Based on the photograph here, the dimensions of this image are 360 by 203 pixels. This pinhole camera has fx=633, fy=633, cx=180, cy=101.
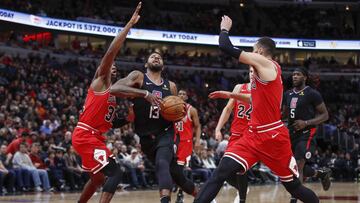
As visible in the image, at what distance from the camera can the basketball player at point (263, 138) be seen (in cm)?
677

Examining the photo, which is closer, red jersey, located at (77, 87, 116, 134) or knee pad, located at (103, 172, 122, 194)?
knee pad, located at (103, 172, 122, 194)

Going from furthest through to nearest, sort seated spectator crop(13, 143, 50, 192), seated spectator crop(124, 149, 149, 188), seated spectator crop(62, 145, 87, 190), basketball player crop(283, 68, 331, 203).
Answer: seated spectator crop(124, 149, 149, 188), seated spectator crop(62, 145, 87, 190), seated spectator crop(13, 143, 50, 192), basketball player crop(283, 68, 331, 203)

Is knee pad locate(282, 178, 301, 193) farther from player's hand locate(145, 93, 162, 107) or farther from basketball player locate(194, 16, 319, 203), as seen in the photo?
player's hand locate(145, 93, 162, 107)

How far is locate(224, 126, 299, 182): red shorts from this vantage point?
22.5 ft

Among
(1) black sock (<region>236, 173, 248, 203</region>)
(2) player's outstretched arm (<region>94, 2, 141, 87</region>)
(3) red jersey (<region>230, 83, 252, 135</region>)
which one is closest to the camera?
(2) player's outstretched arm (<region>94, 2, 141, 87</region>)

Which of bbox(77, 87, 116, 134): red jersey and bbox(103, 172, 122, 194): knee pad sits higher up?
bbox(77, 87, 116, 134): red jersey

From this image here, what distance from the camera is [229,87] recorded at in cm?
3853

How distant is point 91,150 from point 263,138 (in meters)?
2.39

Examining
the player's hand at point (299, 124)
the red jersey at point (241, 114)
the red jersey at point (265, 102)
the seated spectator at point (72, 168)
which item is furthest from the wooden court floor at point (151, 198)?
the red jersey at point (265, 102)

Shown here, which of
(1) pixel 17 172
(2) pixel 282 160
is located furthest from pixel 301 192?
(1) pixel 17 172

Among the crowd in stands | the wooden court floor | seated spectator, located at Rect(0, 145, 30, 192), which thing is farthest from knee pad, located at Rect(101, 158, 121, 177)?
seated spectator, located at Rect(0, 145, 30, 192)

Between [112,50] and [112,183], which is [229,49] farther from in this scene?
[112,183]

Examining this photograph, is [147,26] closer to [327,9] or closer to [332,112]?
[332,112]

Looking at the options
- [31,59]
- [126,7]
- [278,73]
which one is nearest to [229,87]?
[126,7]
